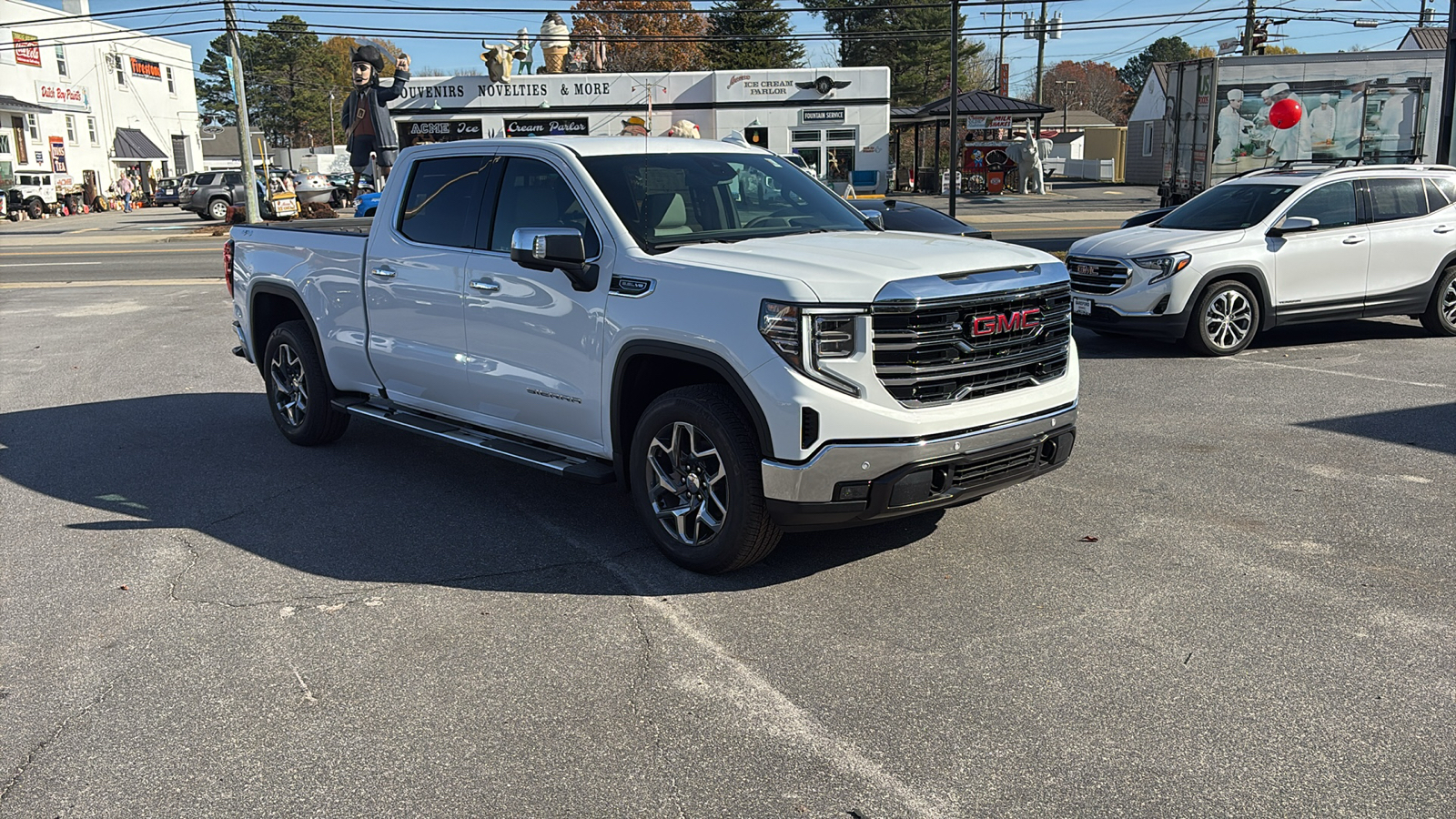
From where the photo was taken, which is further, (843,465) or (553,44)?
(553,44)

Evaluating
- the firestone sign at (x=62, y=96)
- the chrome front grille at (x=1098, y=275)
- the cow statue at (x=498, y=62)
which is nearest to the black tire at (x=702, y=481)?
the chrome front grille at (x=1098, y=275)

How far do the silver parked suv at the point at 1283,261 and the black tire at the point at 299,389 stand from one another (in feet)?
22.4

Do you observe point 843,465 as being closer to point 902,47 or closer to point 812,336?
point 812,336

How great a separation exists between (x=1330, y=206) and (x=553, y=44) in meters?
35.9

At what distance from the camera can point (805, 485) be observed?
472 cm

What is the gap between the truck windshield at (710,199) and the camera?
5699 mm

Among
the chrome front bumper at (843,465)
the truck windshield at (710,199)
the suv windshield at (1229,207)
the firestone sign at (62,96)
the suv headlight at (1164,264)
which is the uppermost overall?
the firestone sign at (62,96)

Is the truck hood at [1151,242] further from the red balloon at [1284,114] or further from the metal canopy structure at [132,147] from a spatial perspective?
the metal canopy structure at [132,147]

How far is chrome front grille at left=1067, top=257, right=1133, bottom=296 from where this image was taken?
1080cm

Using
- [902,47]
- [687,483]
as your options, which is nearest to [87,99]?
[902,47]

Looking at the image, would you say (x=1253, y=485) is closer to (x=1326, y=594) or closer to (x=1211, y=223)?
(x=1326, y=594)

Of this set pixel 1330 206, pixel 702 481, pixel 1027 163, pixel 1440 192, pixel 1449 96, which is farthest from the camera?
pixel 1027 163

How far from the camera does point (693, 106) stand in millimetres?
42250

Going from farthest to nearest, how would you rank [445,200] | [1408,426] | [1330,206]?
1. [1330,206]
2. [1408,426]
3. [445,200]
